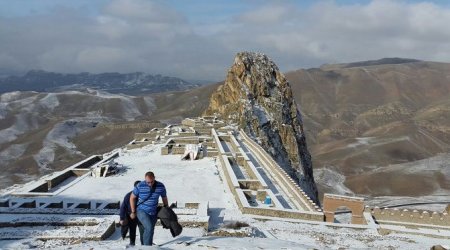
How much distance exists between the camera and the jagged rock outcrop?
63875mm

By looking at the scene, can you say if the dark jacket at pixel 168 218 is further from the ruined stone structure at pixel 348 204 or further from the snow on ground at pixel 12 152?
the snow on ground at pixel 12 152

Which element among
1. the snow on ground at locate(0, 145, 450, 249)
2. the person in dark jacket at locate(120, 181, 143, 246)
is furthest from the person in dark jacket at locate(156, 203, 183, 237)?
the person in dark jacket at locate(120, 181, 143, 246)

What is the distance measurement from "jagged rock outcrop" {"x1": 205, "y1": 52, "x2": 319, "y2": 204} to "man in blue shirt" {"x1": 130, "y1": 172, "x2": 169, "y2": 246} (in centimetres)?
4693

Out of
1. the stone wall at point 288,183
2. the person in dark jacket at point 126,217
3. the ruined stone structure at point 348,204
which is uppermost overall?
the person in dark jacket at point 126,217

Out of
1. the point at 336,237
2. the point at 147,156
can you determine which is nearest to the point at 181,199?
the point at 336,237

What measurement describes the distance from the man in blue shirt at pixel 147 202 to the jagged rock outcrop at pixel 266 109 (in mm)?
46929

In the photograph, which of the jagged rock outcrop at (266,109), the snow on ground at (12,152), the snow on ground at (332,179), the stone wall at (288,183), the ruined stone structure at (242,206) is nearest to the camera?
the ruined stone structure at (242,206)

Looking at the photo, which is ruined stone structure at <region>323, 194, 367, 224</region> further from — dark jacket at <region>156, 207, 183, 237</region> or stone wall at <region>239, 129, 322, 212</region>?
dark jacket at <region>156, 207, 183, 237</region>

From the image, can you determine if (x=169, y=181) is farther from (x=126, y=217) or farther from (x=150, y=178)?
(x=150, y=178)

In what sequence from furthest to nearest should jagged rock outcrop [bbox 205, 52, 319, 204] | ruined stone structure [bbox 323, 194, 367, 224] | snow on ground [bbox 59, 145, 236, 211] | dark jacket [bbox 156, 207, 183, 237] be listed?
jagged rock outcrop [bbox 205, 52, 319, 204]
snow on ground [bbox 59, 145, 236, 211]
ruined stone structure [bbox 323, 194, 367, 224]
dark jacket [bbox 156, 207, 183, 237]

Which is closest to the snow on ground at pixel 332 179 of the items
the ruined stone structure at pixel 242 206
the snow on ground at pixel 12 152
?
the ruined stone structure at pixel 242 206

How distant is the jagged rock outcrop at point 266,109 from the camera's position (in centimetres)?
6388

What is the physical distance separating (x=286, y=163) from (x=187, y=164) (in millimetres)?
25647

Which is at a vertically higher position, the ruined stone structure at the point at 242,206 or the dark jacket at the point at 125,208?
the dark jacket at the point at 125,208
